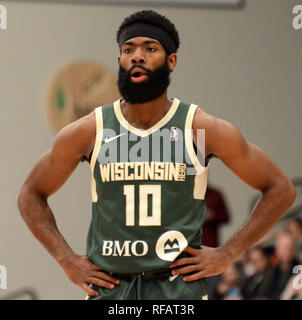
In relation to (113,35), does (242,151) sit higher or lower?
lower

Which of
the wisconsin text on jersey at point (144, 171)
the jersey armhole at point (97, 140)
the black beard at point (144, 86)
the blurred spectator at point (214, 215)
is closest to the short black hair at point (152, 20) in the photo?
the black beard at point (144, 86)

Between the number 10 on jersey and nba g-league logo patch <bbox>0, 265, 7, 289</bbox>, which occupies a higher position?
the number 10 on jersey

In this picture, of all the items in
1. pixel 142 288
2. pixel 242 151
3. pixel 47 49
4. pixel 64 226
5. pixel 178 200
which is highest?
pixel 47 49

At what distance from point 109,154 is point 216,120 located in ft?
1.28

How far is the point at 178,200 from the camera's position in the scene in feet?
8.12

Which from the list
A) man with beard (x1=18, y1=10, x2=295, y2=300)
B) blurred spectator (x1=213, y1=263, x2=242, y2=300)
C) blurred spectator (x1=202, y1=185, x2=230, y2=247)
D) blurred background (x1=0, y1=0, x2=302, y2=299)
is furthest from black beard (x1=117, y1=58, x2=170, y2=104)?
blurred background (x1=0, y1=0, x2=302, y2=299)

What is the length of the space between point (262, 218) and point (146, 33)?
0.77 meters

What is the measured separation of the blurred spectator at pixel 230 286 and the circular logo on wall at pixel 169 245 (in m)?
2.59

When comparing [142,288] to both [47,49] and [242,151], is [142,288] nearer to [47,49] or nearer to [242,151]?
[242,151]

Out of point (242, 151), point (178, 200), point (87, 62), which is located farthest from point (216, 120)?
point (87, 62)

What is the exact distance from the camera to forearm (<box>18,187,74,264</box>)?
2.64m

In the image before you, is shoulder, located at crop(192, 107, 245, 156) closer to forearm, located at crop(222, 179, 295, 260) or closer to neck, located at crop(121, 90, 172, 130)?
neck, located at crop(121, 90, 172, 130)

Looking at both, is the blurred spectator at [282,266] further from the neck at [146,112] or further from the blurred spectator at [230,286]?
the neck at [146,112]

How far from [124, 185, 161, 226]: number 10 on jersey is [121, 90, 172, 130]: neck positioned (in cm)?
23
